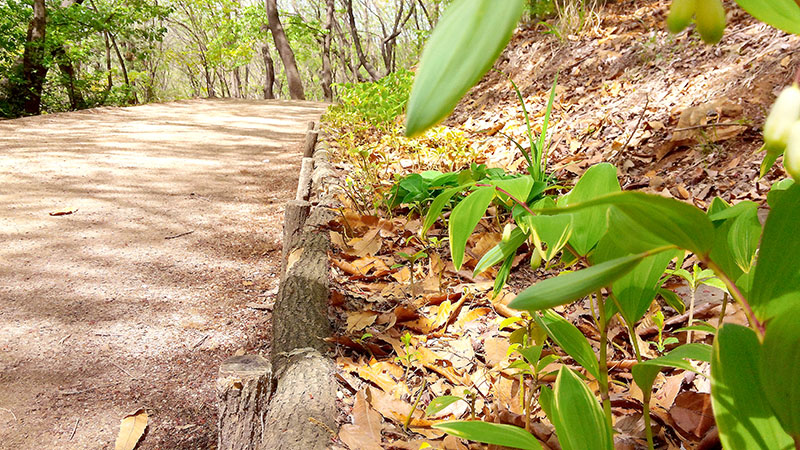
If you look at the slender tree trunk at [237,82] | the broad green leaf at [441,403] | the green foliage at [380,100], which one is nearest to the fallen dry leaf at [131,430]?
the broad green leaf at [441,403]

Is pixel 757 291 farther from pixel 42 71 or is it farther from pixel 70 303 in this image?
pixel 42 71

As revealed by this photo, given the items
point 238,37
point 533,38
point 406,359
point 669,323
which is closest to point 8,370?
point 406,359

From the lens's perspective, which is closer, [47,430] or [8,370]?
[47,430]

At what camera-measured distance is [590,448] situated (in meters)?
0.54

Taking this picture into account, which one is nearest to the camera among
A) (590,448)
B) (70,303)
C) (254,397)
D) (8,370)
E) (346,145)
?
(590,448)

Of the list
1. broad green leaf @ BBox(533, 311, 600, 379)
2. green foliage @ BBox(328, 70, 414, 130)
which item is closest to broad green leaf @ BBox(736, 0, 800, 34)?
broad green leaf @ BBox(533, 311, 600, 379)

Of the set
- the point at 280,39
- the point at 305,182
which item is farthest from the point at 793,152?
the point at 280,39

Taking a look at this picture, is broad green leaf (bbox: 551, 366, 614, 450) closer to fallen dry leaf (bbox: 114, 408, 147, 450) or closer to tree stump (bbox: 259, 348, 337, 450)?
Answer: tree stump (bbox: 259, 348, 337, 450)

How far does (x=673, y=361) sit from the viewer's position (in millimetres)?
581

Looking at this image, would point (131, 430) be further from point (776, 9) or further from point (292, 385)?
point (776, 9)

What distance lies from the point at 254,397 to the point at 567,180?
1.84 m

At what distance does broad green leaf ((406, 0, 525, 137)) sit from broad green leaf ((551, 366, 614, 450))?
465 millimetres

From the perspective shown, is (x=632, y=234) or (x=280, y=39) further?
(x=280, y=39)

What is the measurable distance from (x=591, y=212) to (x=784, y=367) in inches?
12.9
